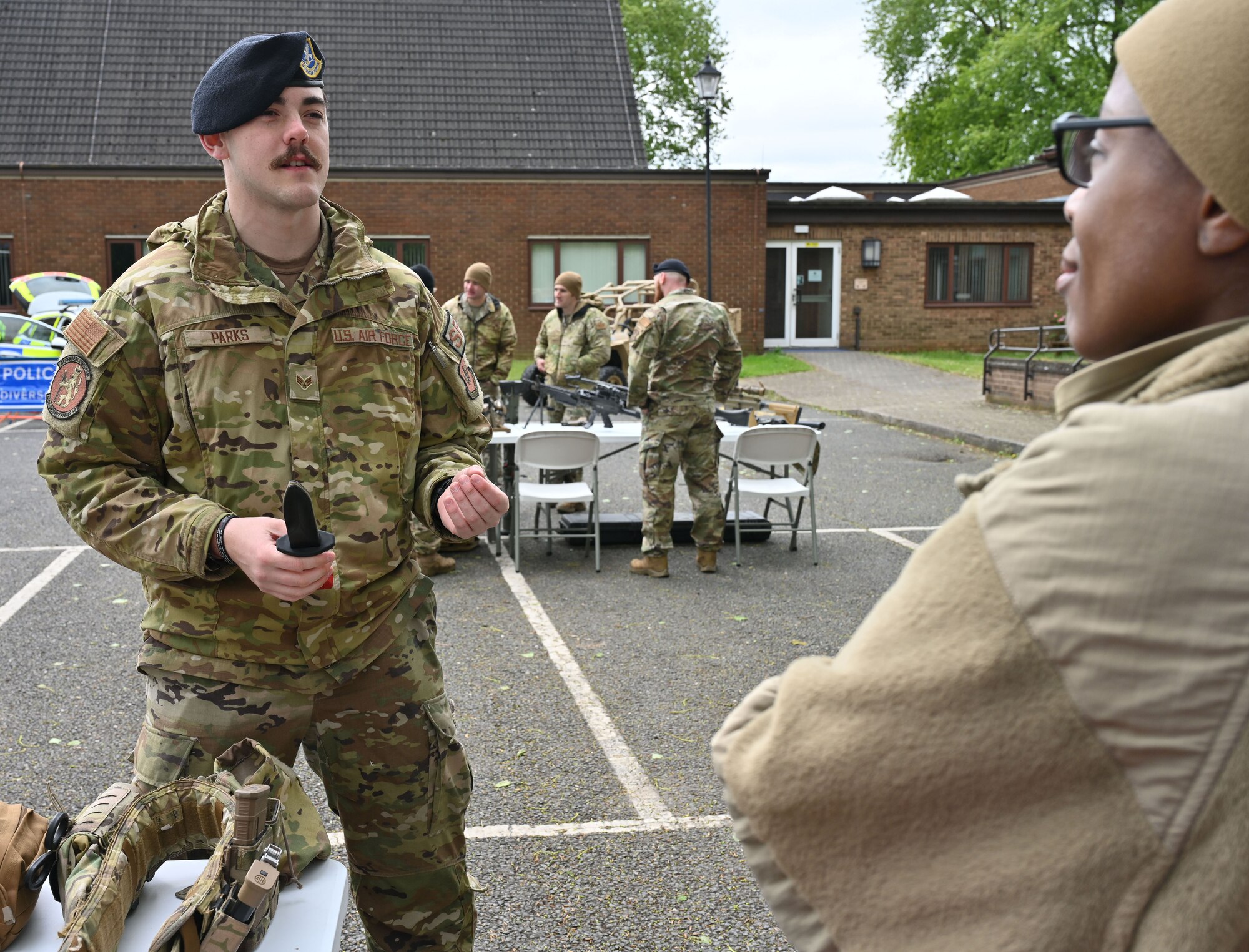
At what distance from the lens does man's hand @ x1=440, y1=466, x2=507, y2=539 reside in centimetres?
A: 240

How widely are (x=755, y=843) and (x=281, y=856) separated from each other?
122cm

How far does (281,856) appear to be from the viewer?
80.0 inches

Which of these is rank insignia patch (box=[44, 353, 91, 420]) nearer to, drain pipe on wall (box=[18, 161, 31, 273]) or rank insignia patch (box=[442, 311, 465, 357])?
rank insignia patch (box=[442, 311, 465, 357])

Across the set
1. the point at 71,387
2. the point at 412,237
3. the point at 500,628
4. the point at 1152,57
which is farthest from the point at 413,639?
the point at 412,237

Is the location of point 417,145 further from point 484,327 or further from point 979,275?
point 484,327

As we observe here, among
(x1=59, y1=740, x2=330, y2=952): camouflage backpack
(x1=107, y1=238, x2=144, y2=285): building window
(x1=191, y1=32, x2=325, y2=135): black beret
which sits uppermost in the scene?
(x1=107, y1=238, x2=144, y2=285): building window

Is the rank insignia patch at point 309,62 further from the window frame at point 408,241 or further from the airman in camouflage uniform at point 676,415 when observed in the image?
the window frame at point 408,241

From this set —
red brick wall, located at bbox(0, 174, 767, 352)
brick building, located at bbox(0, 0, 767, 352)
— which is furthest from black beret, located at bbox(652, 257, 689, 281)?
red brick wall, located at bbox(0, 174, 767, 352)

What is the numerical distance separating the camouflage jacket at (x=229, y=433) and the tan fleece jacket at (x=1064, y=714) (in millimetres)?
1536

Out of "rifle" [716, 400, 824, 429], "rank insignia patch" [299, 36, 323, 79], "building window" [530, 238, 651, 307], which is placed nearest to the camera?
"rank insignia patch" [299, 36, 323, 79]

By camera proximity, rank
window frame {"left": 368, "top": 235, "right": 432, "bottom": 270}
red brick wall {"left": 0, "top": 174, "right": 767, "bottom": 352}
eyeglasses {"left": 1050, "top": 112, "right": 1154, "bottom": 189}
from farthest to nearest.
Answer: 1. window frame {"left": 368, "top": 235, "right": 432, "bottom": 270}
2. red brick wall {"left": 0, "top": 174, "right": 767, "bottom": 352}
3. eyeglasses {"left": 1050, "top": 112, "right": 1154, "bottom": 189}

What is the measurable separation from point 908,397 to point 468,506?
18.4 meters

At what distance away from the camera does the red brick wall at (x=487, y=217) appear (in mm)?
24328

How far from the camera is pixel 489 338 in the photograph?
11398mm
